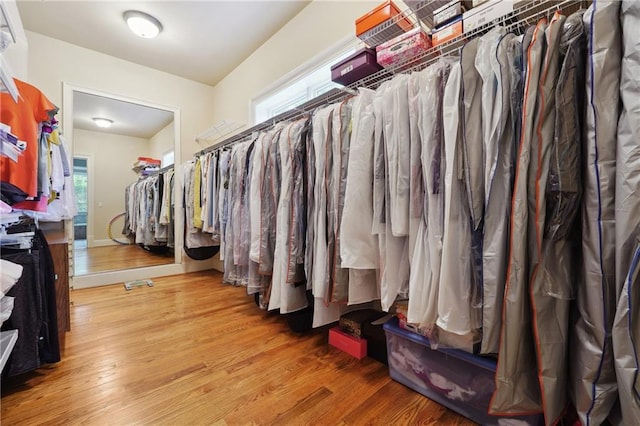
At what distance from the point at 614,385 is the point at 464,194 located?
60 cm

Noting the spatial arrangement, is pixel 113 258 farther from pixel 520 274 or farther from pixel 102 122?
pixel 520 274

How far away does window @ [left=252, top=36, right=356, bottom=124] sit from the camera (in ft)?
6.86

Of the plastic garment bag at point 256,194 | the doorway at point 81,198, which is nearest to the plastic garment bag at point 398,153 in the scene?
the plastic garment bag at point 256,194

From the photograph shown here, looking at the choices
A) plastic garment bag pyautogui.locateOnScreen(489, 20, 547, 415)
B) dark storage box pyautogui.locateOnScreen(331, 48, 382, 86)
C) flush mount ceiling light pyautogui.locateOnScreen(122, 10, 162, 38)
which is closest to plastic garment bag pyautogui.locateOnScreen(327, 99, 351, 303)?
dark storage box pyautogui.locateOnScreen(331, 48, 382, 86)

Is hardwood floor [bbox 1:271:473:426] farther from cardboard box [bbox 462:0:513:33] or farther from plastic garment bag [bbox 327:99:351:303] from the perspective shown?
cardboard box [bbox 462:0:513:33]

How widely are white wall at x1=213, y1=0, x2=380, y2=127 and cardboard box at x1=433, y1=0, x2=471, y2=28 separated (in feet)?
2.34

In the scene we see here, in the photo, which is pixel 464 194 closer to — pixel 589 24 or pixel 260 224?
pixel 589 24

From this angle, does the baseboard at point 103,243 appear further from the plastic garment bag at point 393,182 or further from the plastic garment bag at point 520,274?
the plastic garment bag at point 520,274

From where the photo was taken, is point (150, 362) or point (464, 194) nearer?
point (464, 194)

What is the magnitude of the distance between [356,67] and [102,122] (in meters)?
3.06

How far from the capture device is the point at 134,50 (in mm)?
2906

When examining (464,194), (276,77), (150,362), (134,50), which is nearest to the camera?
(464,194)

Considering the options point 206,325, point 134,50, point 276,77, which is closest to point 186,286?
point 206,325

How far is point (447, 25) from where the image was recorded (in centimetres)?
119
